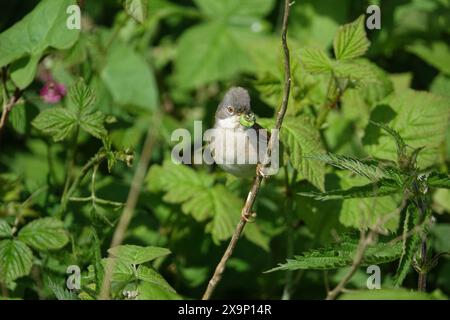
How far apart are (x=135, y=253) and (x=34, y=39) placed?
1.20 metres

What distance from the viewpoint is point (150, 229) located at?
3.62 meters

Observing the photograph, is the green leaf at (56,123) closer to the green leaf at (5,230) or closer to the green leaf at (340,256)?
the green leaf at (5,230)

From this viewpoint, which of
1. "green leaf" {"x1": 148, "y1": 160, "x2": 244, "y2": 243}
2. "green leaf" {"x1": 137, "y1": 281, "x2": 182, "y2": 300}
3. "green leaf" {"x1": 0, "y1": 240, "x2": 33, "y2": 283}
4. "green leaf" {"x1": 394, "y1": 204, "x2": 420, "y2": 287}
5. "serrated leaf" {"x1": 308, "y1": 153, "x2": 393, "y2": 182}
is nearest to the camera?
"green leaf" {"x1": 394, "y1": 204, "x2": 420, "y2": 287}

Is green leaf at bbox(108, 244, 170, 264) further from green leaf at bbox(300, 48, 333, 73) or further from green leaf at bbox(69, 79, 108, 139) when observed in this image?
green leaf at bbox(300, 48, 333, 73)

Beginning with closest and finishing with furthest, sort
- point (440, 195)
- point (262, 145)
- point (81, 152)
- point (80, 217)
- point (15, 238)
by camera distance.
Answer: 1. point (15, 238)
2. point (262, 145)
3. point (80, 217)
4. point (440, 195)
5. point (81, 152)

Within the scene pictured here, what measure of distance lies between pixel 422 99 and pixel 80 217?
1682 millimetres

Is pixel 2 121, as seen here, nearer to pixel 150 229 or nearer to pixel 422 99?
pixel 150 229

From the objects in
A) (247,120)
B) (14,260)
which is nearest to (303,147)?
(247,120)

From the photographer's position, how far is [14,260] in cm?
272

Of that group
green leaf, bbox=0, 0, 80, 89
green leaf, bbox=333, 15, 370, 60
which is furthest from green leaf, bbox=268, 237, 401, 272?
green leaf, bbox=0, 0, 80, 89

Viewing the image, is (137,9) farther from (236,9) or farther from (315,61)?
(236,9)

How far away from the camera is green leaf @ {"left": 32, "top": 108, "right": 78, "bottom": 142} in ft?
9.37

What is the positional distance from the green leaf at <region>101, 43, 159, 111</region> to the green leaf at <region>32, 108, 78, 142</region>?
1234 millimetres
